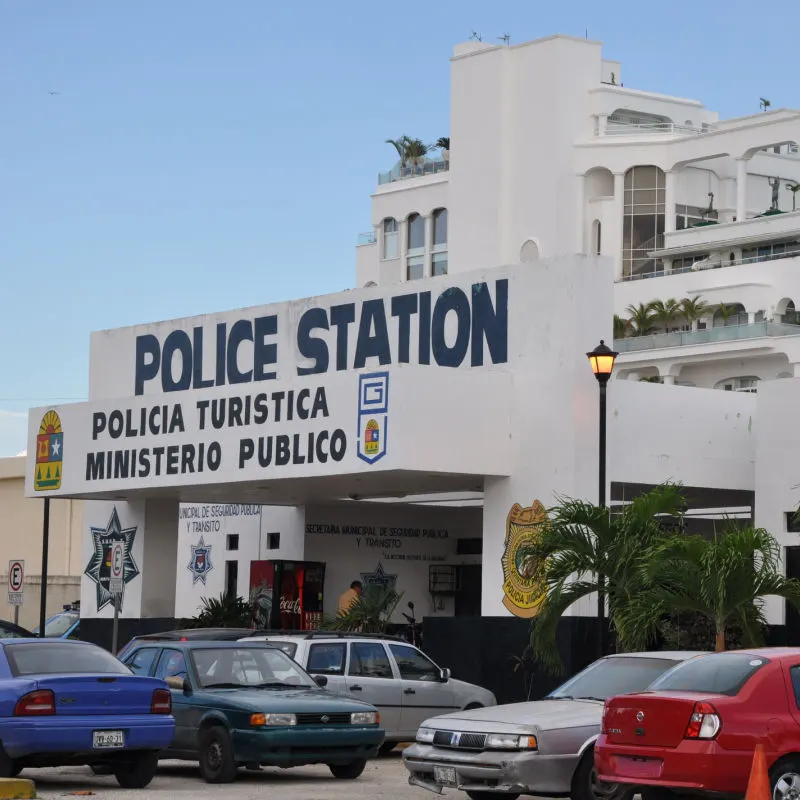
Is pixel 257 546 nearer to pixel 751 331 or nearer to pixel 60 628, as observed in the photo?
pixel 60 628

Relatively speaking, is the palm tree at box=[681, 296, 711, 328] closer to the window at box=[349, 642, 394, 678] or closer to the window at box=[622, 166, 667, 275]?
the window at box=[622, 166, 667, 275]

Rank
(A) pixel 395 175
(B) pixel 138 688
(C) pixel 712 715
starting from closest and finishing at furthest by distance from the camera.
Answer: (C) pixel 712 715 → (B) pixel 138 688 → (A) pixel 395 175

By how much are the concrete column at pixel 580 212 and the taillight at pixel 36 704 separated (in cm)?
8108

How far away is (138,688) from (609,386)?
1090 centimetres

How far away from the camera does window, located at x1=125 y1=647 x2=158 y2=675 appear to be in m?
19.7

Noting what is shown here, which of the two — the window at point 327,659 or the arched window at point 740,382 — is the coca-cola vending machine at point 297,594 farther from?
the arched window at point 740,382

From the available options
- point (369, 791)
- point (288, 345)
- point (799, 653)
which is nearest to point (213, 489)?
point (288, 345)

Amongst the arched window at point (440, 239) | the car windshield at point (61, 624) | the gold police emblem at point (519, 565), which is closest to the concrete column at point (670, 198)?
the arched window at point (440, 239)

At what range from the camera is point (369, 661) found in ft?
70.2

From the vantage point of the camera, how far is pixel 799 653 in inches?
570

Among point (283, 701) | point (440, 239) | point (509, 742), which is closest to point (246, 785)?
point (283, 701)

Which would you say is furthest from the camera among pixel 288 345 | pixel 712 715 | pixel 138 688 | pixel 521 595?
pixel 288 345

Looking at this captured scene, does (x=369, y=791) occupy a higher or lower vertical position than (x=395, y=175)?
lower

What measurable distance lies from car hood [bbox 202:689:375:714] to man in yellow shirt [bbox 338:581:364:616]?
11804 millimetres
